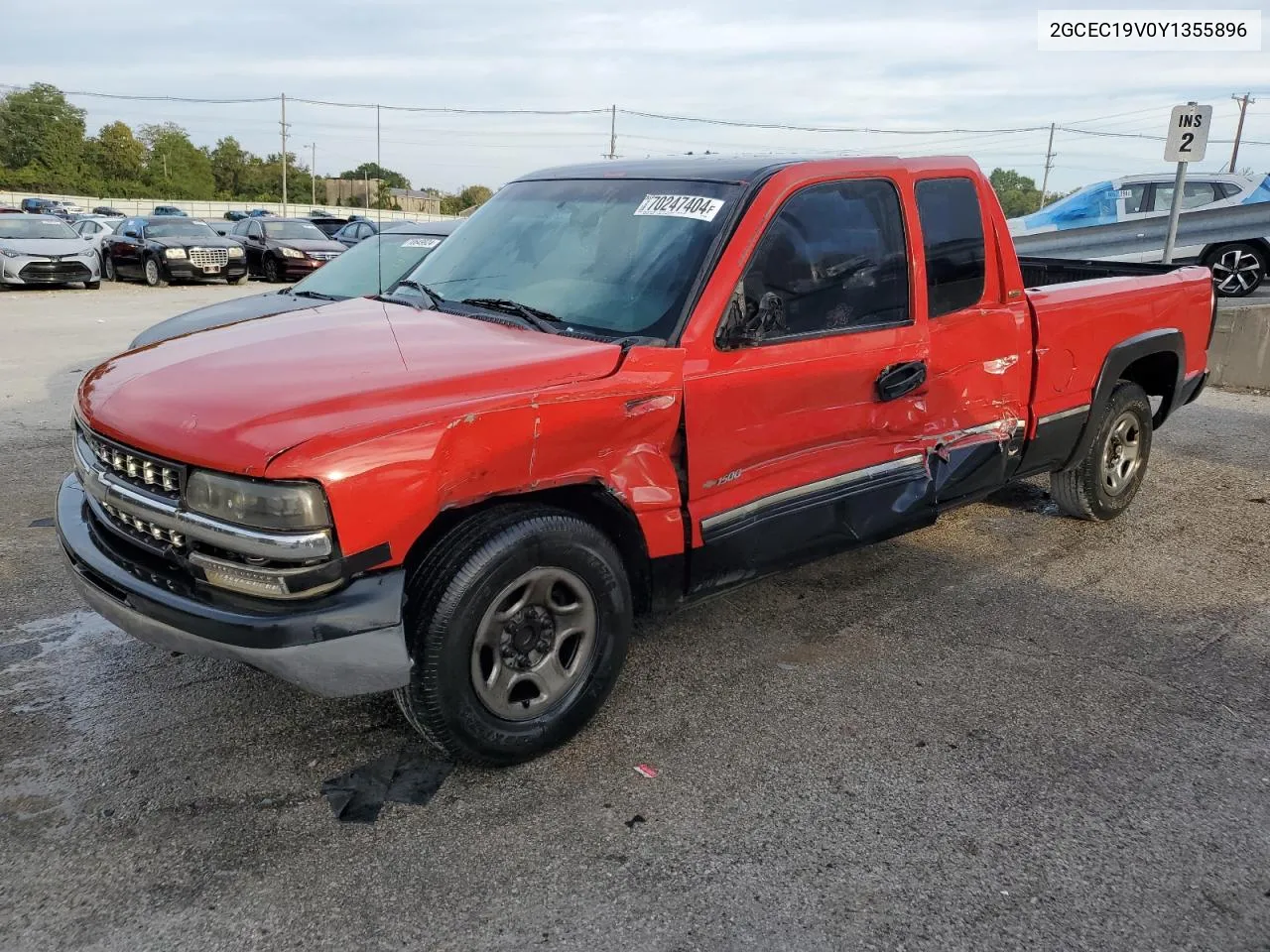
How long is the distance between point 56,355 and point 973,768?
10943mm

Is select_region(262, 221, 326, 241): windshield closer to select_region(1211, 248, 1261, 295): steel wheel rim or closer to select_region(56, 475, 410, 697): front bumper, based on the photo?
select_region(1211, 248, 1261, 295): steel wheel rim

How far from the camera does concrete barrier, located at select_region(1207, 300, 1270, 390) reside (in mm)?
10211

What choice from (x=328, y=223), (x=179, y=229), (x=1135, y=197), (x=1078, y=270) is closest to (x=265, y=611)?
(x=1078, y=270)

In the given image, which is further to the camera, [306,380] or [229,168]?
[229,168]

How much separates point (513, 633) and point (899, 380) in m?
1.86

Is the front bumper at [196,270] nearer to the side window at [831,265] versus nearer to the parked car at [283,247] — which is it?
the parked car at [283,247]

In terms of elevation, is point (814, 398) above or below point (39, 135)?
below

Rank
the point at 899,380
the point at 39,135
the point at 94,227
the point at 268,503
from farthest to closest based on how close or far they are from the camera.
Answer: the point at 39,135 → the point at 94,227 → the point at 899,380 → the point at 268,503

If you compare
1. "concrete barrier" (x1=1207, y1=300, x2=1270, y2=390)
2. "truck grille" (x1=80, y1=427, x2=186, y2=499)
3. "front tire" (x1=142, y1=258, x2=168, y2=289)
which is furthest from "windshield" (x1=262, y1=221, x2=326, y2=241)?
"truck grille" (x1=80, y1=427, x2=186, y2=499)

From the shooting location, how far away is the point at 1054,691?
380cm

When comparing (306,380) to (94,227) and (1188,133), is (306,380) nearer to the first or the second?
(1188,133)

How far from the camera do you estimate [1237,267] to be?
1527 cm

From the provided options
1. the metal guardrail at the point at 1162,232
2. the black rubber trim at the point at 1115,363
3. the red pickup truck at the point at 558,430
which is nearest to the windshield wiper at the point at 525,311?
the red pickup truck at the point at 558,430

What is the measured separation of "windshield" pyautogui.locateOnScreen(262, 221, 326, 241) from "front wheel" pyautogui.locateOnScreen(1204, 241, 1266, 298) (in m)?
16.3
